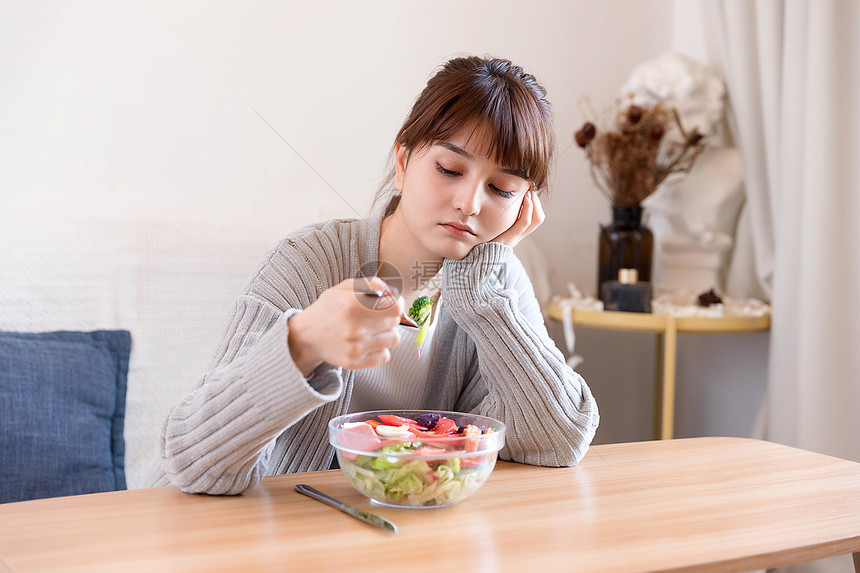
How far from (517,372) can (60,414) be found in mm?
824

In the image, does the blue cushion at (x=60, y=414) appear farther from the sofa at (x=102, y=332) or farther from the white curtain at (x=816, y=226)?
the white curtain at (x=816, y=226)

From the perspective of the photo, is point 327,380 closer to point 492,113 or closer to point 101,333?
point 492,113

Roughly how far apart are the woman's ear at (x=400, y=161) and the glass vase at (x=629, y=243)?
1.12 meters

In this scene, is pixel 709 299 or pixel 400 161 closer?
pixel 400 161

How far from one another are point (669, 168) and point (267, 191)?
1.05 m

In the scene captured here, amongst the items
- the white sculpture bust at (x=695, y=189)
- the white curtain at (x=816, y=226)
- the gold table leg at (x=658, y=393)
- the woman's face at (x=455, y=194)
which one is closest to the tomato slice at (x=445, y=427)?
the woman's face at (x=455, y=194)

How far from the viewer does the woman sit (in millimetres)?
796

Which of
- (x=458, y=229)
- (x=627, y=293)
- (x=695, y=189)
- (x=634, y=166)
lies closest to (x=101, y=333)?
(x=458, y=229)

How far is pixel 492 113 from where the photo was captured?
38.5 inches

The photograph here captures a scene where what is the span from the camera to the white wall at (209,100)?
1612mm

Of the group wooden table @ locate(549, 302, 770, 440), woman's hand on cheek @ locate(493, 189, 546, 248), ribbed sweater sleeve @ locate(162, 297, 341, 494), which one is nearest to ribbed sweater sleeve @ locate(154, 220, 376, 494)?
ribbed sweater sleeve @ locate(162, 297, 341, 494)

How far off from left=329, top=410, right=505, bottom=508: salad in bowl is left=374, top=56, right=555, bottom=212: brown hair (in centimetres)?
36

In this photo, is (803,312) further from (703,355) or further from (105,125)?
(105,125)

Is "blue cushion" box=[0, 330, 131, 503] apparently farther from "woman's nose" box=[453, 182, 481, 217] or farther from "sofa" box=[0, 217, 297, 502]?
"woman's nose" box=[453, 182, 481, 217]
